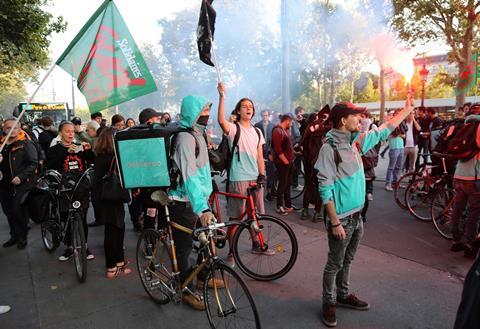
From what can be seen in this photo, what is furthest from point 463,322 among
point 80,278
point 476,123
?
point 80,278

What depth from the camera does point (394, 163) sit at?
8.22 meters

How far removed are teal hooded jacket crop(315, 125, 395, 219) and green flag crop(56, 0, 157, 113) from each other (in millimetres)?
2221

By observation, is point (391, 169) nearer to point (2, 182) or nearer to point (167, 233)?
point (167, 233)

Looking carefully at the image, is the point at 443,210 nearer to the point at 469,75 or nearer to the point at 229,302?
the point at 229,302

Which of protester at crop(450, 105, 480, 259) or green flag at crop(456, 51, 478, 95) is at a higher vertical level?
green flag at crop(456, 51, 478, 95)

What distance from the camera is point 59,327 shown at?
122 inches

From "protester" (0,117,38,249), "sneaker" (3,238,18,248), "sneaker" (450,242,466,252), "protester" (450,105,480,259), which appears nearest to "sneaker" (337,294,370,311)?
"protester" (450,105,480,259)

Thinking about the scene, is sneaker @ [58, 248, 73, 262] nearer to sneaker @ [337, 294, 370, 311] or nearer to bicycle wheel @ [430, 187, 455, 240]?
sneaker @ [337, 294, 370, 311]

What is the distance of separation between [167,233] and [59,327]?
1.28m

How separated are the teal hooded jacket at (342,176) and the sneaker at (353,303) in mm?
909

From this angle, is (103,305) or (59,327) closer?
(59,327)

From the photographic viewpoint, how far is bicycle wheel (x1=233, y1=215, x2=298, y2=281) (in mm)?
3840

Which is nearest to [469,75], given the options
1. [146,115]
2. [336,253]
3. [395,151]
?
[395,151]

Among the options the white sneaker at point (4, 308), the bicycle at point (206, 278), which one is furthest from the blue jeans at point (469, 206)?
the white sneaker at point (4, 308)
